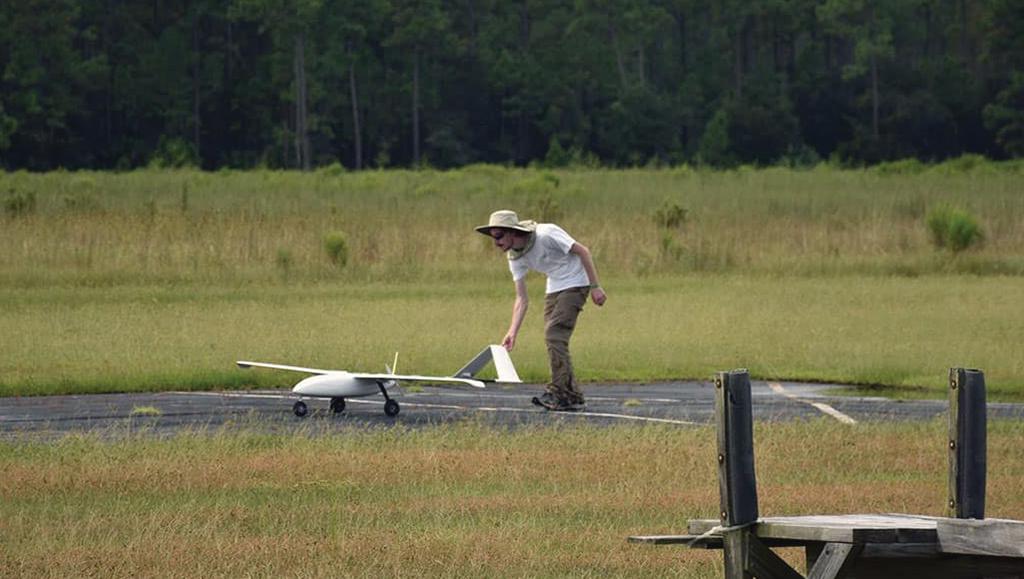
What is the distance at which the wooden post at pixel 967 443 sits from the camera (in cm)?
760

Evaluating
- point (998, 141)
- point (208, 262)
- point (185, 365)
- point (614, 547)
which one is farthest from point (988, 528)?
point (998, 141)

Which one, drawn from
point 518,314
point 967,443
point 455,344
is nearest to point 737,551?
point 967,443

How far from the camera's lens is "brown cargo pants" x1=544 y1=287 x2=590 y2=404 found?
17.0m

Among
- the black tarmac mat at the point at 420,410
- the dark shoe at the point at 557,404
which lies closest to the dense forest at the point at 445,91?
the black tarmac mat at the point at 420,410

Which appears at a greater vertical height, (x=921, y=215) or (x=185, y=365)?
(x=921, y=215)

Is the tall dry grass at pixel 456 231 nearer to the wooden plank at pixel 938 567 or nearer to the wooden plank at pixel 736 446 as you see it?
the wooden plank at pixel 938 567

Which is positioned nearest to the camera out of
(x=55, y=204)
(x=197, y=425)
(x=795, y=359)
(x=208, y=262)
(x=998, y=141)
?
(x=197, y=425)

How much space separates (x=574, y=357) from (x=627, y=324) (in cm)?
356

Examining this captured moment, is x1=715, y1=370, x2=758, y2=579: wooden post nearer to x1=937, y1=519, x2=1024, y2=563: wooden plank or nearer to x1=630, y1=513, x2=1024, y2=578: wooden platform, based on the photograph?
x1=630, y1=513, x2=1024, y2=578: wooden platform

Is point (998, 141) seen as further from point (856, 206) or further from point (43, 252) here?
point (43, 252)

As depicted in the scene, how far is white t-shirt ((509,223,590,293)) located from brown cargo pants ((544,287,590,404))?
0.08m

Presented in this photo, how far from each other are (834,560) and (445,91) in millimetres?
89930

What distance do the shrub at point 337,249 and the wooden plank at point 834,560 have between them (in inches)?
1044

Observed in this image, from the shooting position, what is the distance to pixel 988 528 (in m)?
6.65
